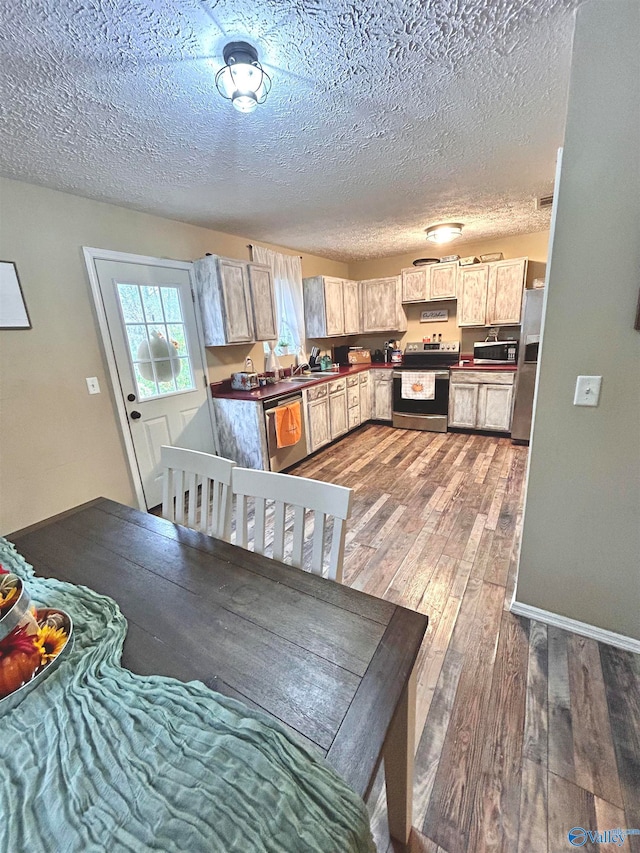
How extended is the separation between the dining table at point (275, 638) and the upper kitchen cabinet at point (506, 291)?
14.2 feet

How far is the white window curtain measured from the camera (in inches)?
161

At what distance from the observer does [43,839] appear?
0.50 meters

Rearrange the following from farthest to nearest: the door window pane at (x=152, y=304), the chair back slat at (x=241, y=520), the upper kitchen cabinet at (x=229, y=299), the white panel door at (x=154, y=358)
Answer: the upper kitchen cabinet at (x=229, y=299), the door window pane at (x=152, y=304), the white panel door at (x=154, y=358), the chair back slat at (x=241, y=520)

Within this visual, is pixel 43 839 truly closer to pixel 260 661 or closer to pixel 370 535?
pixel 260 661

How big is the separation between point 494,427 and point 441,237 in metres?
2.31

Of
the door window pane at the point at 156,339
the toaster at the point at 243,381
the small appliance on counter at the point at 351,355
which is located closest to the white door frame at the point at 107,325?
the door window pane at the point at 156,339

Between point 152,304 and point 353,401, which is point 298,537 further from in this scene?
point 353,401

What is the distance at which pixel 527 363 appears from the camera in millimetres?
3834

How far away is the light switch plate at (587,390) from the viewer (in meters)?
1.42

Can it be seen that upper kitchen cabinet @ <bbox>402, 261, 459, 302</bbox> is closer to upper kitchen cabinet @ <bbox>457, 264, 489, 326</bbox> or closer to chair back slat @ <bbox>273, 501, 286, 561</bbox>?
upper kitchen cabinet @ <bbox>457, 264, 489, 326</bbox>

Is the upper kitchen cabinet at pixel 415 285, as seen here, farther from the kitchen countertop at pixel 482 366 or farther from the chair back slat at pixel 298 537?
the chair back slat at pixel 298 537

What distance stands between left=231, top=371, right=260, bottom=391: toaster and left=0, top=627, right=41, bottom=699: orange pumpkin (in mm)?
2930

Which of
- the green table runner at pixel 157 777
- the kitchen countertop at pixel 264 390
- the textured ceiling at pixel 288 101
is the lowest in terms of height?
the green table runner at pixel 157 777

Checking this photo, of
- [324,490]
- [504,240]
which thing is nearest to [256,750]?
[324,490]
